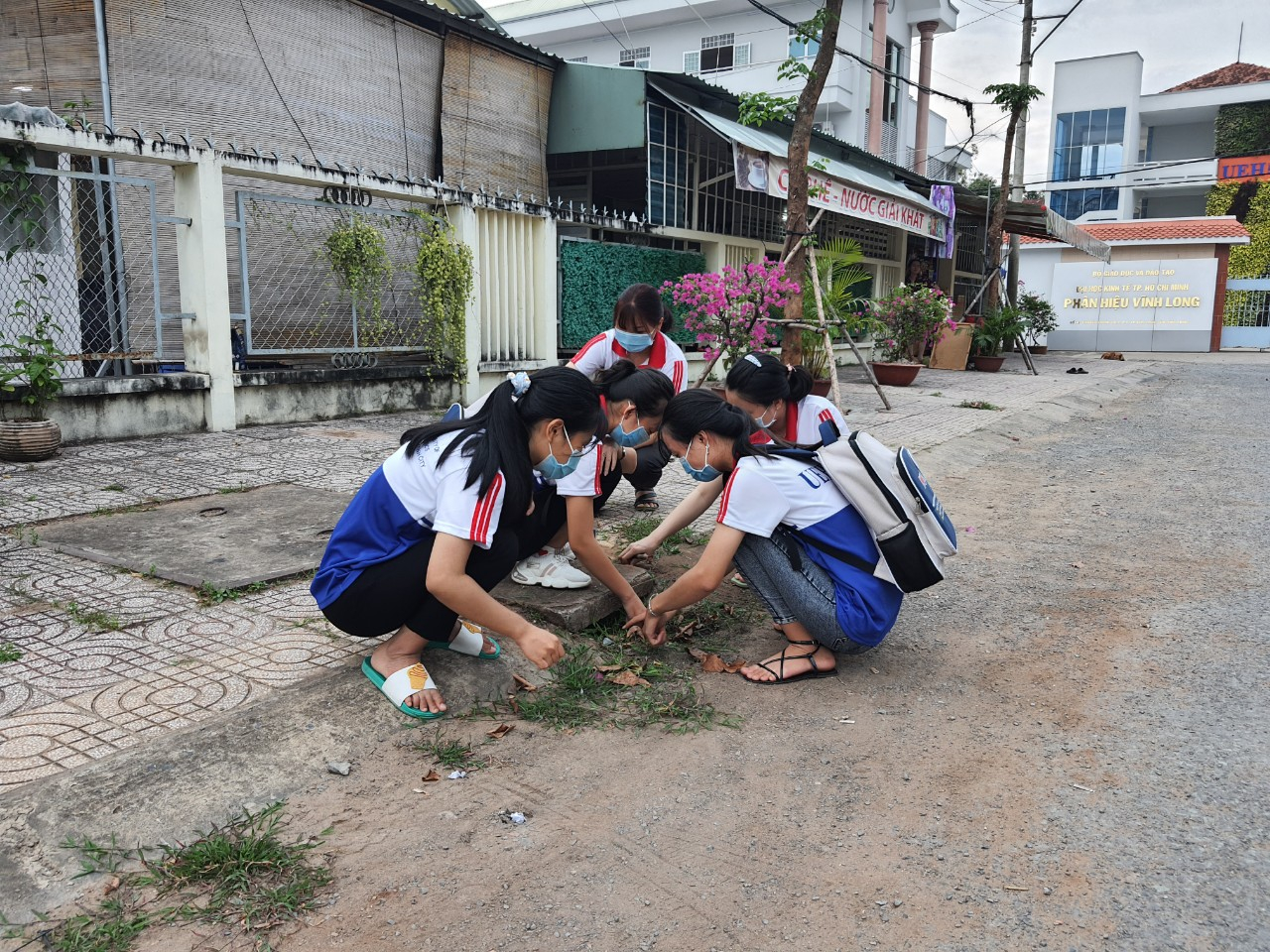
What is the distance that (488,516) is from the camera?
2.40 metres

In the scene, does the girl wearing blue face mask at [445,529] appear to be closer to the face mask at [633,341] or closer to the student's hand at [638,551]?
the student's hand at [638,551]

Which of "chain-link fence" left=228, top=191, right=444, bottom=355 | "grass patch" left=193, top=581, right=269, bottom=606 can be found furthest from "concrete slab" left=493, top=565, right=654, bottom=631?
"chain-link fence" left=228, top=191, right=444, bottom=355

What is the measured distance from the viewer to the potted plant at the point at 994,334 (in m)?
16.6

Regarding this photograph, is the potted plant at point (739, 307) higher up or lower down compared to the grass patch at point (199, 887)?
higher up

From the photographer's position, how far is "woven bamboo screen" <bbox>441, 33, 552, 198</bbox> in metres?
10.4

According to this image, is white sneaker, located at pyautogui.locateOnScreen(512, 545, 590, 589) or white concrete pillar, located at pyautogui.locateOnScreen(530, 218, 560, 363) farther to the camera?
white concrete pillar, located at pyautogui.locateOnScreen(530, 218, 560, 363)

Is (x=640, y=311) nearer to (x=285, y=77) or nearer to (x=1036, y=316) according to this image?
(x=285, y=77)

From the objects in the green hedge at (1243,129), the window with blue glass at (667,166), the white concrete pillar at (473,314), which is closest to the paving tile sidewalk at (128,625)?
the white concrete pillar at (473,314)

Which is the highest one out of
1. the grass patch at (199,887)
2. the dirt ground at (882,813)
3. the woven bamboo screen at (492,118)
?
the woven bamboo screen at (492,118)

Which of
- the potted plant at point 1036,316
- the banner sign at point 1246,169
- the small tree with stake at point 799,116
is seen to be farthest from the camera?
the banner sign at point 1246,169

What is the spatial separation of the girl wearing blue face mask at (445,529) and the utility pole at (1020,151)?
667 inches

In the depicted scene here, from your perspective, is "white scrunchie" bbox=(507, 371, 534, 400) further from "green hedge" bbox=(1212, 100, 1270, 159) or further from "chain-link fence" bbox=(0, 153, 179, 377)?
"green hedge" bbox=(1212, 100, 1270, 159)

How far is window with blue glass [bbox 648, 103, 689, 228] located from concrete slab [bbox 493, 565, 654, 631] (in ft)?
28.2

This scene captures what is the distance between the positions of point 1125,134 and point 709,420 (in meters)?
37.7
